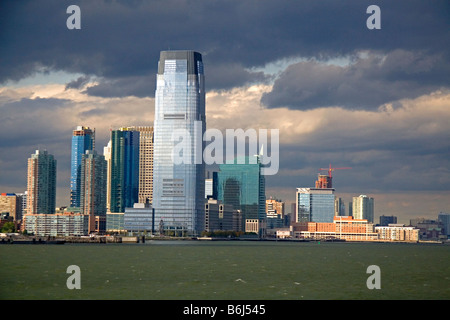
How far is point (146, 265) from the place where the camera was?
475 ft

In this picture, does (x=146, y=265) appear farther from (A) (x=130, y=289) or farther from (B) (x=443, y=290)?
(B) (x=443, y=290)

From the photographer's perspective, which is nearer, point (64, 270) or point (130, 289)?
point (130, 289)

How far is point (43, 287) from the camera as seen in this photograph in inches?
3871
